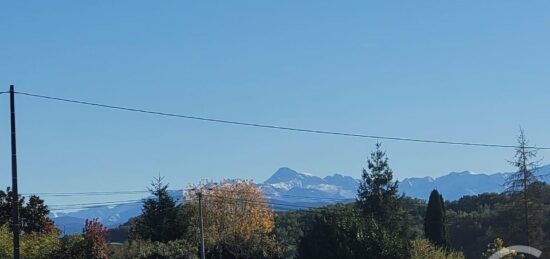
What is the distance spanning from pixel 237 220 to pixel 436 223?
1505cm

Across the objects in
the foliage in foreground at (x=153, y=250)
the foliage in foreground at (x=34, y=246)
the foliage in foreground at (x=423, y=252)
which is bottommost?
the foliage in foreground at (x=423, y=252)

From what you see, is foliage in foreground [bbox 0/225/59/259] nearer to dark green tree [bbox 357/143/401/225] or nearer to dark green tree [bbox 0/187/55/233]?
dark green tree [bbox 0/187/55/233]

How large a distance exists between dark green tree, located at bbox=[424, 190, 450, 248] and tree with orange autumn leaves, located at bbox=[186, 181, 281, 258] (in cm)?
1084

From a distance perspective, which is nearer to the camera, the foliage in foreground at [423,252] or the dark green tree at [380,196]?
the foliage in foreground at [423,252]

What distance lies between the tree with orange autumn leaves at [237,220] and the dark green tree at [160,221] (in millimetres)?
2328

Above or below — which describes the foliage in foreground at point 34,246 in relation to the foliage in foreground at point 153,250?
above

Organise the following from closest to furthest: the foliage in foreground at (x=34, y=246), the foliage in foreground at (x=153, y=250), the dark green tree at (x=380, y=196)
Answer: the foliage in foreground at (x=34, y=246), the foliage in foreground at (x=153, y=250), the dark green tree at (x=380, y=196)

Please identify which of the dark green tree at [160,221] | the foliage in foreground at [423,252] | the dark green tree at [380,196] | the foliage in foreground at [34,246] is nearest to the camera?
the foliage in foreground at [34,246]

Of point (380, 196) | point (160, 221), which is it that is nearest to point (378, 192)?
point (380, 196)

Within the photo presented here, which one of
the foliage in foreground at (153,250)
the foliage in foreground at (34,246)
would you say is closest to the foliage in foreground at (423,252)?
the foliage in foreground at (153,250)

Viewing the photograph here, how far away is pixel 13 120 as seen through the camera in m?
29.5

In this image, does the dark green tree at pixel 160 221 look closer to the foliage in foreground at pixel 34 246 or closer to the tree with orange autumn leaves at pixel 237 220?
the tree with orange autumn leaves at pixel 237 220

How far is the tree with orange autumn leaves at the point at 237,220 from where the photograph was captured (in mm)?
57075

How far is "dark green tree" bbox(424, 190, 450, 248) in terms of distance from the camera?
5988 cm
